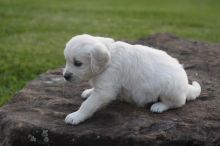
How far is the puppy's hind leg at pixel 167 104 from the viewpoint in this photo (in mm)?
5879

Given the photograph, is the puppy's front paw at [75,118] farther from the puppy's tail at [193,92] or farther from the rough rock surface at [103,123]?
the puppy's tail at [193,92]

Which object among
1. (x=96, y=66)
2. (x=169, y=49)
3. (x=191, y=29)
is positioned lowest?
(x=191, y=29)

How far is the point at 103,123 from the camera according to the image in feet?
18.6

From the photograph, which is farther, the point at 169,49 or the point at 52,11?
the point at 52,11

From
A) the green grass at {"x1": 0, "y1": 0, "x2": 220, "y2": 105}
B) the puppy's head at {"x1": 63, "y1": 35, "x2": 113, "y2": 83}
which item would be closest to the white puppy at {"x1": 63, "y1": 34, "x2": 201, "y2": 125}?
the puppy's head at {"x1": 63, "y1": 35, "x2": 113, "y2": 83}

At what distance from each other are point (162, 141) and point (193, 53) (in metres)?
3.90

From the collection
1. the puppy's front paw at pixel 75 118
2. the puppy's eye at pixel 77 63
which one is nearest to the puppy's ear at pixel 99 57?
the puppy's eye at pixel 77 63

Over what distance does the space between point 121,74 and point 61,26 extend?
9.77 m

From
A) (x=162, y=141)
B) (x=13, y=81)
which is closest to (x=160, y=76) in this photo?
(x=162, y=141)

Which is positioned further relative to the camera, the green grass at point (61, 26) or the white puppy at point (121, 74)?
the green grass at point (61, 26)

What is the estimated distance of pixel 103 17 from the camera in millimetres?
17203

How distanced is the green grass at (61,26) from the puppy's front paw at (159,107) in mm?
3696

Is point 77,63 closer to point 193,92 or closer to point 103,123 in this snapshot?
point 103,123

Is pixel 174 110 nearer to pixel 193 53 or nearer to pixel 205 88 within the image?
pixel 205 88
